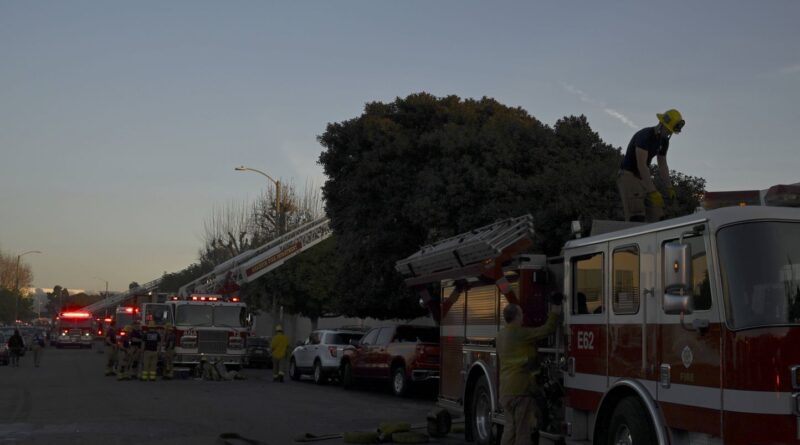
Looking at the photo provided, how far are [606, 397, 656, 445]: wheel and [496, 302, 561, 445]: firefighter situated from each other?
3.70 ft

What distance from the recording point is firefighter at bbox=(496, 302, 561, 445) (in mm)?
9586

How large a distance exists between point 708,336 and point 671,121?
158 inches

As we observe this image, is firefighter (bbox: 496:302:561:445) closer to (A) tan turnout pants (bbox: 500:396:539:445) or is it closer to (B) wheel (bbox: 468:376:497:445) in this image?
(A) tan turnout pants (bbox: 500:396:539:445)

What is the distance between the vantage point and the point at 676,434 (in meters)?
7.80

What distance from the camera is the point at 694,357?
7.52 m

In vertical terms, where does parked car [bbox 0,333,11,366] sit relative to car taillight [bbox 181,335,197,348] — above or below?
below

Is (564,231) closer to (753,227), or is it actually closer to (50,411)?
(50,411)

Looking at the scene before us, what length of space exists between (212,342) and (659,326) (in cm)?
2268

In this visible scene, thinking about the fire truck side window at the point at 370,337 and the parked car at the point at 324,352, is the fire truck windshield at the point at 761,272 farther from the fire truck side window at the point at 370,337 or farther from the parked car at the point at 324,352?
the parked car at the point at 324,352

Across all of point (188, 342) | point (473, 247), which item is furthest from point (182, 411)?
point (188, 342)

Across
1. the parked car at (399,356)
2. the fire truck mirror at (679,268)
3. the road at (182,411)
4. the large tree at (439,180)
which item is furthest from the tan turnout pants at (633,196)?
the parked car at (399,356)

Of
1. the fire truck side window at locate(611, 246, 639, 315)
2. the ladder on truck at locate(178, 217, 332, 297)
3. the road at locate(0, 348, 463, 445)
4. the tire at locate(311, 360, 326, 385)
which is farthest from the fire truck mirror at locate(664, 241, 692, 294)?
the ladder on truck at locate(178, 217, 332, 297)

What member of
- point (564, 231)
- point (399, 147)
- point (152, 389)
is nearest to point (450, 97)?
point (399, 147)

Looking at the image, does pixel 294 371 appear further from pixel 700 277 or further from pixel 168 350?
pixel 700 277
